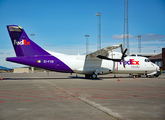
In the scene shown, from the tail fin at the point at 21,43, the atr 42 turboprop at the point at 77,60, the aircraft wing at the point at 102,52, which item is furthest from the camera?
the atr 42 turboprop at the point at 77,60

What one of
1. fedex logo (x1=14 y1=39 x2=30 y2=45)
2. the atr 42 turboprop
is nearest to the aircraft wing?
the atr 42 turboprop

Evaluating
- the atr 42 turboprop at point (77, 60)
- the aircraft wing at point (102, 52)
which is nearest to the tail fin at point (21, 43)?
the atr 42 turboprop at point (77, 60)

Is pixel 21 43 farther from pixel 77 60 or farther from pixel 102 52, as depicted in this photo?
pixel 102 52

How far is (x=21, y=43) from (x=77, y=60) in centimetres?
861

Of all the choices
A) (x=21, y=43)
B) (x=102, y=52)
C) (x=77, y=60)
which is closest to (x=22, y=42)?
(x=21, y=43)

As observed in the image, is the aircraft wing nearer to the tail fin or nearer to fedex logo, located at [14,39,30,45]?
the tail fin

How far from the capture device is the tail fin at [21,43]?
23386mm

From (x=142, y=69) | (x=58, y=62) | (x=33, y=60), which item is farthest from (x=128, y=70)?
(x=33, y=60)

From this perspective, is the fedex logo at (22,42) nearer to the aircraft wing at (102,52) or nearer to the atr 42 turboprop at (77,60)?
the atr 42 turboprop at (77,60)

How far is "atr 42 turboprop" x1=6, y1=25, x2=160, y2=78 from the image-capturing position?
2367cm

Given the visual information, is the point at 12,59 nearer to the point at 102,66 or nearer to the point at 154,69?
the point at 102,66

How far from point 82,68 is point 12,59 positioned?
33.7 feet

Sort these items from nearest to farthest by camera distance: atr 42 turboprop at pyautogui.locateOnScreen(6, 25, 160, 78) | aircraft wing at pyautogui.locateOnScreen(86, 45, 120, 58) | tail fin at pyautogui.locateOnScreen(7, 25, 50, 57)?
1. aircraft wing at pyautogui.locateOnScreen(86, 45, 120, 58)
2. tail fin at pyautogui.locateOnScreen(7, 25, 50, 57)
3. atr 42 turboprop at pyautogui.locateOnScreen(6, 25, 160, 78)

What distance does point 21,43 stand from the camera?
78.1 feet
